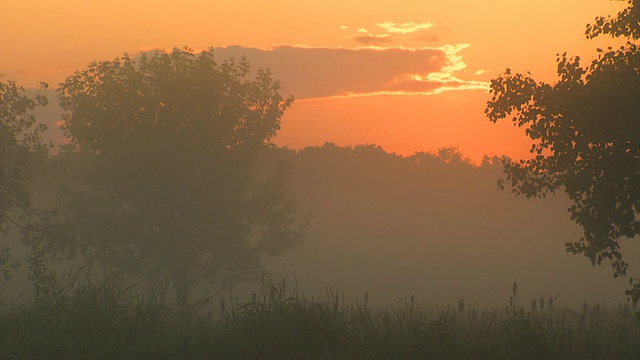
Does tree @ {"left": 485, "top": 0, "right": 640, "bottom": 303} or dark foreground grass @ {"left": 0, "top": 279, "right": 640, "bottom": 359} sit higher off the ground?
tree @ {"left": 485, "top": 0, "right": 640, "bottom": 303}

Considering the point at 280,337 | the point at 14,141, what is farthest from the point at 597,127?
the point at 14,141

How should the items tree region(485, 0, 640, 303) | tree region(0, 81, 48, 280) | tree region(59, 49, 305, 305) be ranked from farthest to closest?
tree region(59, 49, 305, 305) → tree region(0, 81, 48, 280) → tree region(485, 0, 640, 303)

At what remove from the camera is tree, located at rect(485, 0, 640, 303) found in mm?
12297

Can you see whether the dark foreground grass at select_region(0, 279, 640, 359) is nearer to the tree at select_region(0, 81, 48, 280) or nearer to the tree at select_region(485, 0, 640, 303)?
the tree at select_region(485, 0, 640, 303)

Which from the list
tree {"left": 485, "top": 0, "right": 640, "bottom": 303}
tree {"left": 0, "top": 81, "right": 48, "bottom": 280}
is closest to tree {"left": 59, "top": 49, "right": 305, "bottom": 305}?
tree {"left": 0, "top": 81, "right": 48, "bottom": 280}

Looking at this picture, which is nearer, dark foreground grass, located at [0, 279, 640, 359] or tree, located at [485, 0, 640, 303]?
dark foreground grass, located at [0, 279, 640, 359]

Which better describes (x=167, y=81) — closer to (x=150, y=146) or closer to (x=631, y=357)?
(x=150, y=146)

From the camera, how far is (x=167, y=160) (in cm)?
3191

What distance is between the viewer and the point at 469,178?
296 feet

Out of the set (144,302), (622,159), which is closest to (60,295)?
(144,302)

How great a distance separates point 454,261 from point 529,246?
459 inches

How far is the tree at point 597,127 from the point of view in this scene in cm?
1230

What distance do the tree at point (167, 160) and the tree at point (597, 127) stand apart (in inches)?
810

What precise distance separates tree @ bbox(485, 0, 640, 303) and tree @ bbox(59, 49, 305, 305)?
2057cm
